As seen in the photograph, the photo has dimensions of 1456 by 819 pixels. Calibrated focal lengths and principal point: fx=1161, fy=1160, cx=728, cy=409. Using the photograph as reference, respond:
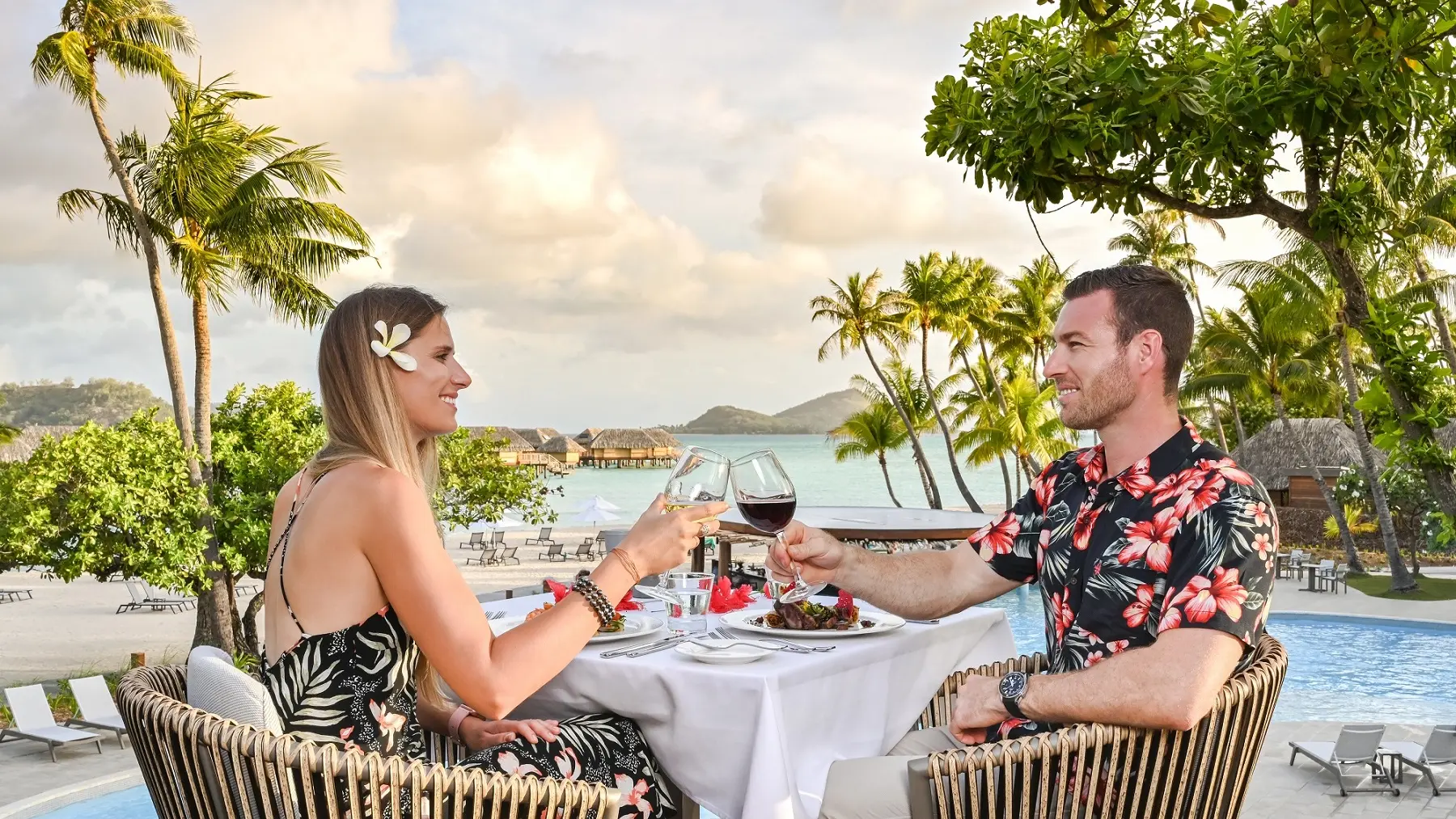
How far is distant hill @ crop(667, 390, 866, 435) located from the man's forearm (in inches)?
4565

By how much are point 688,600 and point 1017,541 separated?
38.3 inches

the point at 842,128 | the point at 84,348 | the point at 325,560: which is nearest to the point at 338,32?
the point at 842,128

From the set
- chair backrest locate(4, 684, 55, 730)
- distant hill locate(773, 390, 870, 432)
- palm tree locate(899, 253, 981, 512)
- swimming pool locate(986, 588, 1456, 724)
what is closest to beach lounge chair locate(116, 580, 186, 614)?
chair backrest locate(4, 684, 55, 730)

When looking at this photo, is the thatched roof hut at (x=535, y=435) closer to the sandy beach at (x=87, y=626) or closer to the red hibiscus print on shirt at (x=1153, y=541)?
the sandy beach at (x=87, y=626)

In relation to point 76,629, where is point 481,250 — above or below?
above

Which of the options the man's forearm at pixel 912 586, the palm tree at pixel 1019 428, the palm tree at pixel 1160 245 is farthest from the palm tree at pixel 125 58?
the palm tree at pixel 1160 245

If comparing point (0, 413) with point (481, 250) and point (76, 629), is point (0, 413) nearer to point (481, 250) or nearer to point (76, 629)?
point (481, 250)

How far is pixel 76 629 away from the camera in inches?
772

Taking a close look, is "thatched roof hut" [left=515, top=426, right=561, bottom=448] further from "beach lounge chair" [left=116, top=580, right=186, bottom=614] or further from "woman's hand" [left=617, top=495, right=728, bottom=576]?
"woman's hand" [left=617, top=495, right=728, bottom=576]

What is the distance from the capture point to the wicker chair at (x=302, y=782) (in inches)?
65.4

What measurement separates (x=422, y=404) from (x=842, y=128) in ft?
218

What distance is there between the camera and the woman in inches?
81.8

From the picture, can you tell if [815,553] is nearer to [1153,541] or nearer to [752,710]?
[752,710]

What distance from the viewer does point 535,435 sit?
76562mm
